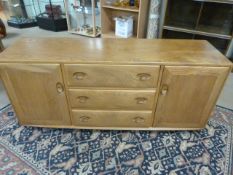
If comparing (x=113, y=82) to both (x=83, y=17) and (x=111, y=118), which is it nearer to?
(x=111, y=118)

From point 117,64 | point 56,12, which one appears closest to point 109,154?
point 117,64

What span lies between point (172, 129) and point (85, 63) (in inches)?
35.6

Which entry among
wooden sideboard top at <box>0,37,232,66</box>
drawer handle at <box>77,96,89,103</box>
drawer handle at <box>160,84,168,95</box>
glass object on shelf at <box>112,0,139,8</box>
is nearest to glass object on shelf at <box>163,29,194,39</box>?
glass object on shelf at <box>112,0,139,8</box>

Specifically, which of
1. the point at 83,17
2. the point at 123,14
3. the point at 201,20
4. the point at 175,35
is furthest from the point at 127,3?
the point at 83,17

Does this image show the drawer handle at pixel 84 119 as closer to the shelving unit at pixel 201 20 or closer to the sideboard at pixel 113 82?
the sideboard at pixel 113 82

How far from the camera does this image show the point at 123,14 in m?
2.92

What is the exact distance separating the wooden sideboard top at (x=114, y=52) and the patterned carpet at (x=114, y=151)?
0.68m

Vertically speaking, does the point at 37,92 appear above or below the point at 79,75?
below

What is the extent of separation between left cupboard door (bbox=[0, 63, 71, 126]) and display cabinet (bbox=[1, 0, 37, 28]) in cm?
335

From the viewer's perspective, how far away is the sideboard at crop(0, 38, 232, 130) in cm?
107

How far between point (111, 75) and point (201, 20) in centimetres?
199

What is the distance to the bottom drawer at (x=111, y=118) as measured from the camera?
1321mm

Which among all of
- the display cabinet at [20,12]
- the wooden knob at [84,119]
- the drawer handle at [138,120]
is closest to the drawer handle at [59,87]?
the wooden knob at [84,119]

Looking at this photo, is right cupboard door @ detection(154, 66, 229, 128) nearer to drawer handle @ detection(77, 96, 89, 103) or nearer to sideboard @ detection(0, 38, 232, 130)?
sideboard @ detection(0, 38, 232, 130)
